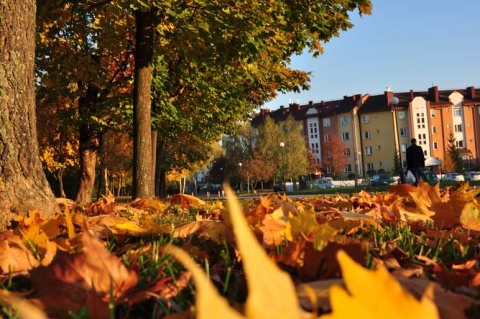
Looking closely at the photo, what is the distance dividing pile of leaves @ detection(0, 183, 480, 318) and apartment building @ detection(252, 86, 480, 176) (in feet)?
273

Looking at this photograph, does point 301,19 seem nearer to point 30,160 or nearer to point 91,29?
point 91,29

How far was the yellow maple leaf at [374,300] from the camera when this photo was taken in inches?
19.2

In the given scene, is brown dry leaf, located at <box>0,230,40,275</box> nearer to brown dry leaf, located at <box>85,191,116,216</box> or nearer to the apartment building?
brown dry leaf, located at <box>85,191,116,216</box>

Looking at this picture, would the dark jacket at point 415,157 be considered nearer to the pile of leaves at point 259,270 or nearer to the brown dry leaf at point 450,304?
the pile of leaves at point 259,270

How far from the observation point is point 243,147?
8131cm

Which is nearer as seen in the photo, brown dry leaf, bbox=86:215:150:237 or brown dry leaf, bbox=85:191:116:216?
brown dry leaf, bbox=86:215:150:237

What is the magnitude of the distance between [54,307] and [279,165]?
77102 millimetres

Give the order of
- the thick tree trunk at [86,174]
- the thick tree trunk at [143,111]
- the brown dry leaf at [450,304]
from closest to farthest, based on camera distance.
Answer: the brown dry leaf at [450,304] < the thick tree trunk at [143,111] < the thick tree trunk at [86,174]

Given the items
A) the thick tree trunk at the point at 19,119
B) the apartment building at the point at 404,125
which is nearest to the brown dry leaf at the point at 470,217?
the thick tree trunk at the point at 19,119

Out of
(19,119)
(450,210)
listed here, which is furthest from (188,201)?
(450,210)

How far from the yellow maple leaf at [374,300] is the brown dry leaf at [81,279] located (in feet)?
2.45

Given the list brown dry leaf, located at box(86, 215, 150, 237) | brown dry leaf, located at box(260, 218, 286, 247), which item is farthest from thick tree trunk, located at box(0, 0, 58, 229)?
brown dry leaf, located at box(260, 218, 286, 247)

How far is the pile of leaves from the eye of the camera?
489mm

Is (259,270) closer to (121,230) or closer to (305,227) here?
(305,227)
